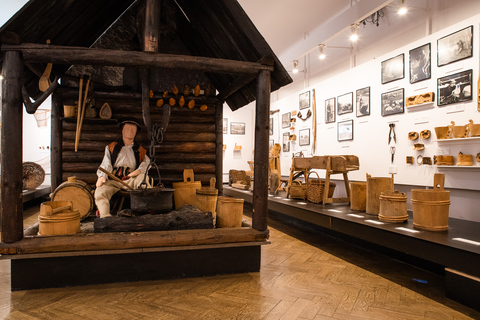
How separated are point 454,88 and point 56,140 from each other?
7202 mm

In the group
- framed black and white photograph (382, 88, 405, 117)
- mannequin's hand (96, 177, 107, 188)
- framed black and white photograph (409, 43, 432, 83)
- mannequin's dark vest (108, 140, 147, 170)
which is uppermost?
framed black and white photograph (409, 43, 432, 83)

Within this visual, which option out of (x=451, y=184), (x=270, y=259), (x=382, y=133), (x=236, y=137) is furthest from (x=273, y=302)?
(x=236, y=137)

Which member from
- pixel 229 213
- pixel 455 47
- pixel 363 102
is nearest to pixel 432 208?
pixel 229 213

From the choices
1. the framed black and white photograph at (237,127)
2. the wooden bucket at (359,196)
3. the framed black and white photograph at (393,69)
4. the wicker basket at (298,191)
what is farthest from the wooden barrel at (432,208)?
the framed black and white photograph at (237,127)

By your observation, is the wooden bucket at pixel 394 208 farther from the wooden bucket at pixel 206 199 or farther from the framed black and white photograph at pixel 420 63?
the framed black and white photograph at pixel 420 63

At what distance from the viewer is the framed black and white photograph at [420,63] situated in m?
5.96

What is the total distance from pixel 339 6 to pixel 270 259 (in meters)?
6.66

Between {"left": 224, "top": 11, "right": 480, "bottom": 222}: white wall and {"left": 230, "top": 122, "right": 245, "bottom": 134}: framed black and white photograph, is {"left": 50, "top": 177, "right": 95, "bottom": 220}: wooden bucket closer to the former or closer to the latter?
{"left": 224, "top": 11, "right": 480, "bottom": 222}: white wall

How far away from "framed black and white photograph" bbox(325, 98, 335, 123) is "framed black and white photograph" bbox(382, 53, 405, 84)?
183cm

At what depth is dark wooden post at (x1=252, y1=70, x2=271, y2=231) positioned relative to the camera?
418 centimetres

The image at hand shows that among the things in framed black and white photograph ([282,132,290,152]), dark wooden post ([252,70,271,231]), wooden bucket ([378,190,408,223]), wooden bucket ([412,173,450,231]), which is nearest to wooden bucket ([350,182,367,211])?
wooden bucket ([378,190,408,223])

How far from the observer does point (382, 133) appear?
707 cm

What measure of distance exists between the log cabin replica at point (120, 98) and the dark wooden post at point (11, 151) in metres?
0.01

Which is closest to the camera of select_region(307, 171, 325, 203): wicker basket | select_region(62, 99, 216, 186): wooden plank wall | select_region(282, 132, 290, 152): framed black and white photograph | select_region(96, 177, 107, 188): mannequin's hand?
select_region(96, 177, 107, 188): mannequin's hand
